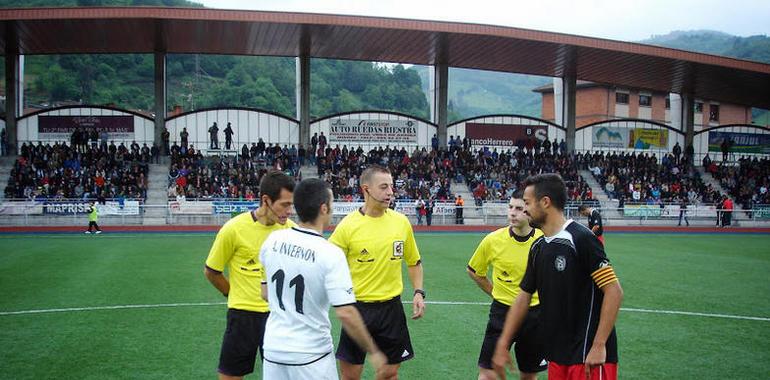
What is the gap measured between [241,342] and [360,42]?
31149mm

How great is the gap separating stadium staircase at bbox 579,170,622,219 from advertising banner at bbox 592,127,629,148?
4.72 metres

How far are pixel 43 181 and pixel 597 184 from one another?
3266 cm

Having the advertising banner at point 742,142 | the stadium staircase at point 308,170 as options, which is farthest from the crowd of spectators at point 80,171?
the advertising banner at point 742,142

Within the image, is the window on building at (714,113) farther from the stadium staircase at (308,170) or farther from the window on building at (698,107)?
the stadium staircase at (308,170)

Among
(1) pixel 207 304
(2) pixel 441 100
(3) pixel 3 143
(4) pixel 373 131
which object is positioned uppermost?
(2) pixel 441 100

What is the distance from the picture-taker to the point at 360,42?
114 ft

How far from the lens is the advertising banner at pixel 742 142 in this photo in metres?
47.2

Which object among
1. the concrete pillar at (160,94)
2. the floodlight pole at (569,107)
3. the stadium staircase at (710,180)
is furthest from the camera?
the floodlight pole at (569,107)

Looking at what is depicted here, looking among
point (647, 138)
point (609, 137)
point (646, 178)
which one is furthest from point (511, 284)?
point (647, 138)

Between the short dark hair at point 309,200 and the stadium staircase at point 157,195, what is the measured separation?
25787mm

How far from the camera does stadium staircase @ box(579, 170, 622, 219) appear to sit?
33.5m

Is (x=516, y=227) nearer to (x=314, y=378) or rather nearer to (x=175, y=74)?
(x=314, y=378)

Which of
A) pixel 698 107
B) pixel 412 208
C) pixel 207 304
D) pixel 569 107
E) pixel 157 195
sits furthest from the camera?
pixel 698 107

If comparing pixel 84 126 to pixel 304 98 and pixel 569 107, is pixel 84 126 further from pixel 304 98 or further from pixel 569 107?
pixel 569 107
